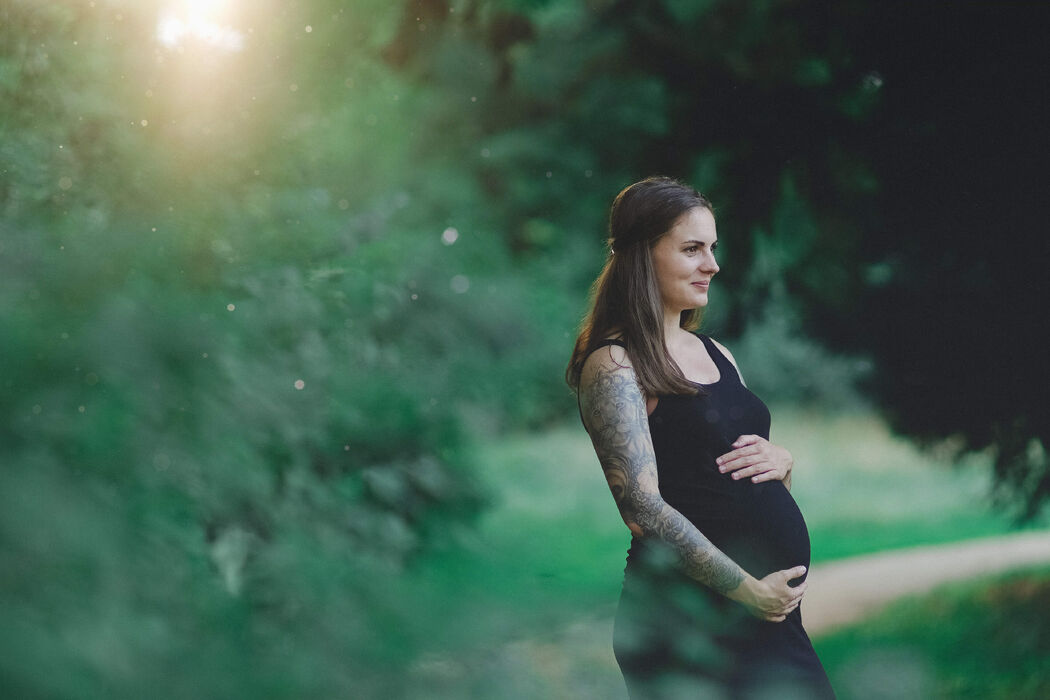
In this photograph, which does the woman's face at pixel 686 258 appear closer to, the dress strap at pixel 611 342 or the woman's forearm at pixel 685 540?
the dress strap at pixel 611 342

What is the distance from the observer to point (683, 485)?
1.84 m

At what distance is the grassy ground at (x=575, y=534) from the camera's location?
12.8 ft

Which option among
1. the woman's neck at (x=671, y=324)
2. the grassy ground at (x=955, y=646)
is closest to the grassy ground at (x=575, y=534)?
the grassy ground at (x=955, y=646)

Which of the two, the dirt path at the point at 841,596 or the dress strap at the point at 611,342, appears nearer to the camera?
the dress strap at the point at 611,342

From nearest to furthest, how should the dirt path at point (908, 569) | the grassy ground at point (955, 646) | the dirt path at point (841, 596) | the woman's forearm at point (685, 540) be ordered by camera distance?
the woman's forearm at point (685, 540), the dirt path at point (841, 596), the grassy ground at point (955, 646), the dirt path at point (908, 569)

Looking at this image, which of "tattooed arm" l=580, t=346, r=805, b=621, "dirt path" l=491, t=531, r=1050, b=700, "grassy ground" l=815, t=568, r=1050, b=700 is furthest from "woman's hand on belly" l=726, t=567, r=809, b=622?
"grassy ground" l=815, t=568, r=1050, b=700

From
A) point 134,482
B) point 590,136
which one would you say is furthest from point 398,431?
point 590,136

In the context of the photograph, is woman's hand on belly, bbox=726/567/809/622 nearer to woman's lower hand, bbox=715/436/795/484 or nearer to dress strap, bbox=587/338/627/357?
woman's lower hand, bbox=715/436/795/484

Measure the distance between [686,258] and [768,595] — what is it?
0.68 meters

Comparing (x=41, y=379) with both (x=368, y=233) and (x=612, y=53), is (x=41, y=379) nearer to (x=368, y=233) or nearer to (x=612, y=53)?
(x=368, y=233)

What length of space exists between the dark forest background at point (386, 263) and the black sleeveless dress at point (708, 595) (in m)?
1.89

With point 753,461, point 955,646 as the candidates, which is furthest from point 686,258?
point 955,646

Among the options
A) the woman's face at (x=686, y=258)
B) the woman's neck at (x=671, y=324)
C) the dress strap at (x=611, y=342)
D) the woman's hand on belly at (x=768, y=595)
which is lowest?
the woman's hand on belly at (x=768, y=595)

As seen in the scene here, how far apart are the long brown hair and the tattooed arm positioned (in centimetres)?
6
